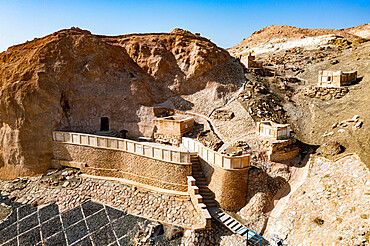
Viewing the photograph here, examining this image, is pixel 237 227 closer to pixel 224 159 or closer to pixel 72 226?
pixel 224 159

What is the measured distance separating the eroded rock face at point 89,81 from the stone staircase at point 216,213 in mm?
5856

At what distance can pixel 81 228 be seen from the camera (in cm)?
1185

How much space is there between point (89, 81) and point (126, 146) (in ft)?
24.4

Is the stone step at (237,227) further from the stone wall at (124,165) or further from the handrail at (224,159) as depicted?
the stone wall at (124,165)

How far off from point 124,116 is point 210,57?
30.0 feet

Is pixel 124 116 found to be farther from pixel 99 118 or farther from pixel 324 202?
pixel 324 202

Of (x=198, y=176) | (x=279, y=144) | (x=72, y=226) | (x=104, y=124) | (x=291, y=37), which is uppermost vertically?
(x=291, y=37)

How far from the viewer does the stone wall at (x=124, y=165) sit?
13055 millimetres

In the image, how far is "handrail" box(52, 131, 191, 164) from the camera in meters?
12.9

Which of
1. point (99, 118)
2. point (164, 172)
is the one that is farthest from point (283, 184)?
point (99, 118)

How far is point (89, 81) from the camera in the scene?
18.6 meters

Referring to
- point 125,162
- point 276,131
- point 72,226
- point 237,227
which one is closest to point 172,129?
point 125,162

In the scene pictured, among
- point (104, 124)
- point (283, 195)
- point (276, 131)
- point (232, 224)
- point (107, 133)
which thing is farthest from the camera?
point (104, 124)

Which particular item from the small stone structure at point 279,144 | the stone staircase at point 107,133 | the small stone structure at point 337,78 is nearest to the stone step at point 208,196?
the small stone structure at point 279,144
